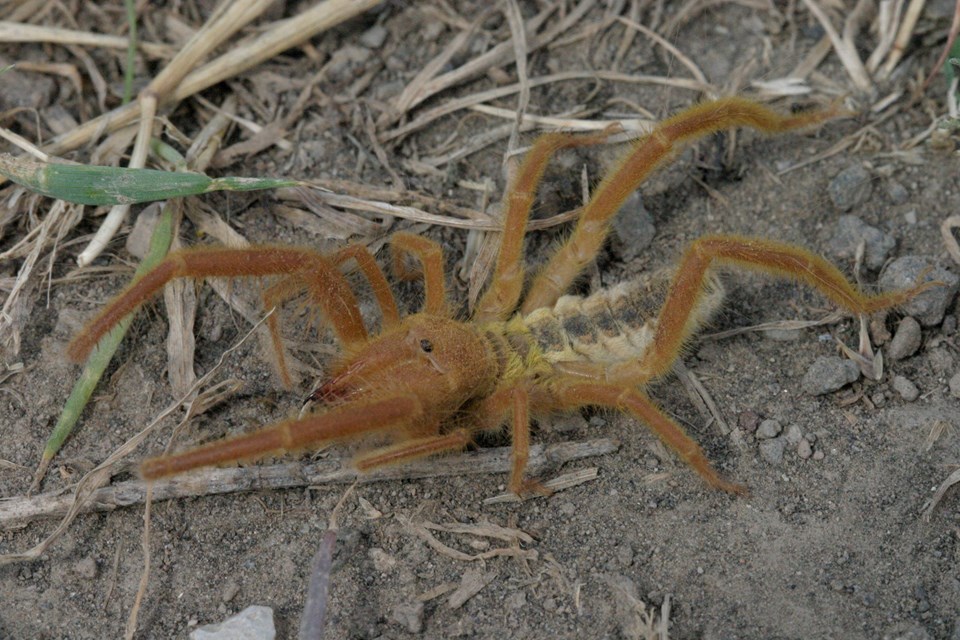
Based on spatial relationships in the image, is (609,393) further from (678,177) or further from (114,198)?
(114,198)

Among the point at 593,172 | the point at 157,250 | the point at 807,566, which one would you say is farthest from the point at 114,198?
the point at 807,566

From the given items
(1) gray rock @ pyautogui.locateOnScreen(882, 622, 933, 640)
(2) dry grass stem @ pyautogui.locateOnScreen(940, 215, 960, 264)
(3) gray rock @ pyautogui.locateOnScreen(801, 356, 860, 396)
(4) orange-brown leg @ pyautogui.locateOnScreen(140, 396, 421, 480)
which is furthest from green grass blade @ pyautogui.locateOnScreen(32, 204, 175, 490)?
(2) dry grass stem @ pyautogui.locateOnScreen(940, 215, 960, 264)

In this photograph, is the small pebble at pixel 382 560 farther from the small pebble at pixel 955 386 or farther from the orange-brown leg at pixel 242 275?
the small pebble at pixel 955 386

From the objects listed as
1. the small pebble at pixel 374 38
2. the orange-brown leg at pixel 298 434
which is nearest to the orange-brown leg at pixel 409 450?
the orange-brown leg at pixel 298 434

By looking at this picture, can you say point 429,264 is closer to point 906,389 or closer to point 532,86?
point 532,86

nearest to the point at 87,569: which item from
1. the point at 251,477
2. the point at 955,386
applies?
the point at 251,477

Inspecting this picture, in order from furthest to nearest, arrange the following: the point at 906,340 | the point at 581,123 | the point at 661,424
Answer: the point at 581,123 → the point at 906,340 → the point at 661,424

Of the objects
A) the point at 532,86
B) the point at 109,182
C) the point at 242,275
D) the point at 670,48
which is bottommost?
the point at 242,275
